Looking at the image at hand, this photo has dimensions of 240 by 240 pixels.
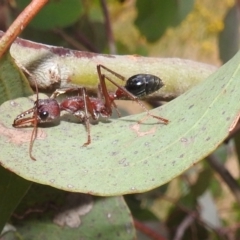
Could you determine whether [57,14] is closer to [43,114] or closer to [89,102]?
[89,102]

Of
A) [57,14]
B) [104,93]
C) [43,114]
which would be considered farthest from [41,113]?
[57,14]

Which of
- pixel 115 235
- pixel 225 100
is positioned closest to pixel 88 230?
pixel 115 235

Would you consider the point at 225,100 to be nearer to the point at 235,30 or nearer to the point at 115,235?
the point at 115,235

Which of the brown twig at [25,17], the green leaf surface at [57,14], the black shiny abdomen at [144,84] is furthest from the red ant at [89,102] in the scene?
the green leaf surface at [57,14]

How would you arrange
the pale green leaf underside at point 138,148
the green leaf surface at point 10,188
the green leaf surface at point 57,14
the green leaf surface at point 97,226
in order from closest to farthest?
the pale green leaf underside at point 138,148 → the green leaf surface at point 10,188 → the green leaf surface at point 97,226 → the green leaf surface at point 57,14

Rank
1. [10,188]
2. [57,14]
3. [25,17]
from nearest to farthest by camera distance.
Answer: [25,17] → [10,188] → [57,14]

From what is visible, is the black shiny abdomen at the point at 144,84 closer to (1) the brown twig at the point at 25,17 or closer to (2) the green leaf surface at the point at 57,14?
(1) the brown twig at the point at 25,17
